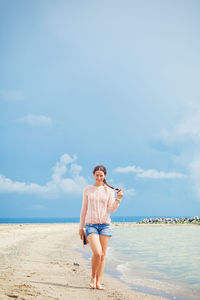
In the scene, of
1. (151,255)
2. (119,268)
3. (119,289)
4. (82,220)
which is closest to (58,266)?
(119,268)

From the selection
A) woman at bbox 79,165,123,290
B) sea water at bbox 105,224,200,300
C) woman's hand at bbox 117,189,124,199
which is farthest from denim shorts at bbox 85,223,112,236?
sea water at bbox 105,224,200,300

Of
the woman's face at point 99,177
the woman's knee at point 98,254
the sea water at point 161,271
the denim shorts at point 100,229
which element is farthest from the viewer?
the sea water at point 161,271

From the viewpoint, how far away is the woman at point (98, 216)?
6.30 m

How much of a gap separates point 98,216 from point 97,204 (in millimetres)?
253

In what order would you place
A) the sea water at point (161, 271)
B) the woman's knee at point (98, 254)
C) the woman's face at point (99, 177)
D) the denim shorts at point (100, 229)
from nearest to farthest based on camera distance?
1. the woman's knee at point (98, 254)
2. the denim shorts at point (100, 229)
3. the woman's face at point (99, 177)
4. the sea water at point (161, 271)

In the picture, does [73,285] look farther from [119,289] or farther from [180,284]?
[180,284]

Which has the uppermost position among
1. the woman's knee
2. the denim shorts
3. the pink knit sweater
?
the pink knit sweater

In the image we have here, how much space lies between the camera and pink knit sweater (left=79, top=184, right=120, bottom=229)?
6410 mm

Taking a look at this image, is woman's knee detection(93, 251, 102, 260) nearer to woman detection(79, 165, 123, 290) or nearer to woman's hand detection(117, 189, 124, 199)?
woman detection(79, 165, 123, 290)

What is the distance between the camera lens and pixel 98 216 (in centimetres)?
640

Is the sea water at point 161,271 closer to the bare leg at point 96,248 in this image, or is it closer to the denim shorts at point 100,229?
the bare leg at point 96,248

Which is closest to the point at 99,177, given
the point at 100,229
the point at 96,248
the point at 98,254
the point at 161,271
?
the point at 100,229

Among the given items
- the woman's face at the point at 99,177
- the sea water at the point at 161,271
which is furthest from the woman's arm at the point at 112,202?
the sea water at the point at 161,271

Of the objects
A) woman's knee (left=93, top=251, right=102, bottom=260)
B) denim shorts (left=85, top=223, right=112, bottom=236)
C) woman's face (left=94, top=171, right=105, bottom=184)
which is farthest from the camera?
woman's face (left=94, top=171, right=105, bottom=184)
